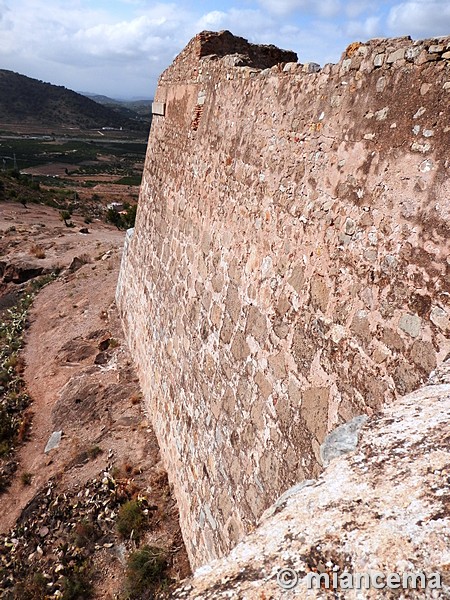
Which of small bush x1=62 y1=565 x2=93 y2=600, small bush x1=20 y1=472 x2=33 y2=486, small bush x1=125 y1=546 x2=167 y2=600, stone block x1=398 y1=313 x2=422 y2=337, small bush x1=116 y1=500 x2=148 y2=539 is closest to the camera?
stone block x1=398 y1=313 x2=422 y2=337

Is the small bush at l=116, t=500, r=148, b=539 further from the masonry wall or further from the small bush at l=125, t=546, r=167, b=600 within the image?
the masonry wall

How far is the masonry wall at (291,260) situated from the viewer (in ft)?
8.54

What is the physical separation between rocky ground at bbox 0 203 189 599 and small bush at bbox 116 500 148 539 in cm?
1

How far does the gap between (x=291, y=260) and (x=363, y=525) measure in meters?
2.41

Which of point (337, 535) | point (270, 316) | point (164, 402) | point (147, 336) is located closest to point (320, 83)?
point (270, 316)

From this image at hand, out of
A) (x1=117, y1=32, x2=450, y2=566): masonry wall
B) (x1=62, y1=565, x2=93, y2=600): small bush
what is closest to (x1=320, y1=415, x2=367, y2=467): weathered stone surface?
(x1=117, y1=32, x2=450, y2=566): masonry wall

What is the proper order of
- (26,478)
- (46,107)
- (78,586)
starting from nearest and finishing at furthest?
(78,586) → (26,478) → (46,107)

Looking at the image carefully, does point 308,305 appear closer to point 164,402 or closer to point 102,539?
point 164,402

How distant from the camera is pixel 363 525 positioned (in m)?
1.56

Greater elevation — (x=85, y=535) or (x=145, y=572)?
(x=145, y=572)

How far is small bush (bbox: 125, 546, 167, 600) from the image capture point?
5.01 m

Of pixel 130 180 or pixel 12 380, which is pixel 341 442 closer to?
pixel 12 380

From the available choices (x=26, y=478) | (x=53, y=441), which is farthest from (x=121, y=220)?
(x=26, y=478)

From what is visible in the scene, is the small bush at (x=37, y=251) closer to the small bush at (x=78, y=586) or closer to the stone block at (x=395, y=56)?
the small bush at (x=78, y=586)
